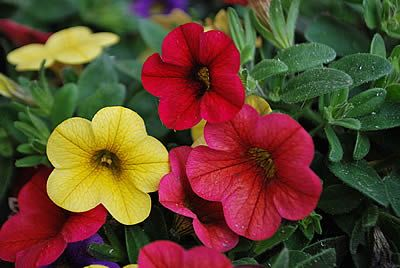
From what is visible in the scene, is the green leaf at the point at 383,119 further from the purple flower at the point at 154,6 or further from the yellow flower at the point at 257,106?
the purple flower at the point at 154,6

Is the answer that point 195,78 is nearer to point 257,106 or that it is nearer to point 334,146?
point 257,106

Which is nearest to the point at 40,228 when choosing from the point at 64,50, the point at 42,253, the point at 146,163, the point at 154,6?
the point at 42,253

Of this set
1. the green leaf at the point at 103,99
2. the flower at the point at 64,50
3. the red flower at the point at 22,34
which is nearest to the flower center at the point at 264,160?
the green leaf at the point at 103,99

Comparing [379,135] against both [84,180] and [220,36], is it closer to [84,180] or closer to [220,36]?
[220,36]

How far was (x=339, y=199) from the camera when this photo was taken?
0.97 metres

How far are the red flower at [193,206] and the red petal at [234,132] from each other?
6 centimetres

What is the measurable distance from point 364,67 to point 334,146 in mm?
136

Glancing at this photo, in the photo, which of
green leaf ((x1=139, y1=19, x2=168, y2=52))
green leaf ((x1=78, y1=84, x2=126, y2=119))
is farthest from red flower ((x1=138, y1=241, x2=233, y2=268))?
green leaf ((x1=139, y1=19, x2=168, y2=52))

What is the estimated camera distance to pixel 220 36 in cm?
88

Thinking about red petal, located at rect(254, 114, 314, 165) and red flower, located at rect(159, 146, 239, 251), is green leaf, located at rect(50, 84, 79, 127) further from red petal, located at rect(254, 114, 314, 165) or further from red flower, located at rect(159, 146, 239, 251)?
red petal, located at rect(254, 114, 314, 165)

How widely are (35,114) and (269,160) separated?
0.51 meters

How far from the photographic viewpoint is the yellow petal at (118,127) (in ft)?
3.00

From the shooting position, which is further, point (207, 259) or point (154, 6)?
point (154, 6)

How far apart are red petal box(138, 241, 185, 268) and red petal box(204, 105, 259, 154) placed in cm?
18
